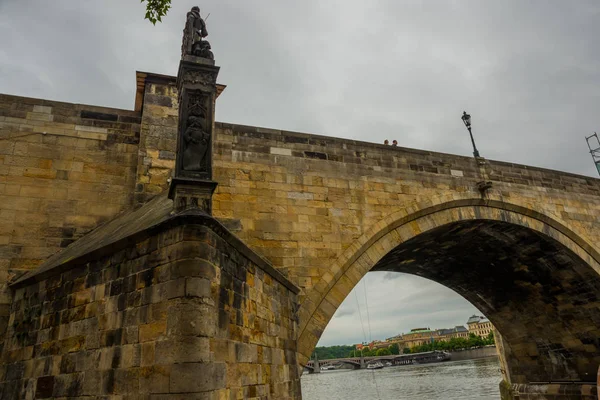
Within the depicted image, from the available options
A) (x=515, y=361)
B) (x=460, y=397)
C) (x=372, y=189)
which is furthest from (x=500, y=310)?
(x=372, y=189)

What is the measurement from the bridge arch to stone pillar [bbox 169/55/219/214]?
4021 mm

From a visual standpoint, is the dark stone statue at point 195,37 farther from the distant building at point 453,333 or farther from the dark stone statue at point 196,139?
the distant building at point 453,333

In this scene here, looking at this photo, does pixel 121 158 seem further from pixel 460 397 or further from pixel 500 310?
pixel 460 397

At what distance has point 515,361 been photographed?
16688 mm

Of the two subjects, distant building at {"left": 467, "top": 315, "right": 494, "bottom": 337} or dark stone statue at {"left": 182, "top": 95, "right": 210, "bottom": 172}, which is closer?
dark stone statue at {"left": 182, "top": 95, "right": 210, "bottom": 172}

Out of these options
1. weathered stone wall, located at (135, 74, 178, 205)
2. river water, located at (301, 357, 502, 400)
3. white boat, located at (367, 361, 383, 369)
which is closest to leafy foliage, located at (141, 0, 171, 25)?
weathered stone wall, located at (135, 74, 178, 205)

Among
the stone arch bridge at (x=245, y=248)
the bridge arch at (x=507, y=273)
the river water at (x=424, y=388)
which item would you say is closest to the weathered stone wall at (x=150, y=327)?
the stone arch bridge at (x=245, y=248)

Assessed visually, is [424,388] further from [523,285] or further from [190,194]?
[190,194]

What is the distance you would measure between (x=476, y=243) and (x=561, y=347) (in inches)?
253

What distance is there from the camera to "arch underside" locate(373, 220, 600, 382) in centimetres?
1216

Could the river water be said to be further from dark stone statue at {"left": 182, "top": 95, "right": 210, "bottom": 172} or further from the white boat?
the white boat

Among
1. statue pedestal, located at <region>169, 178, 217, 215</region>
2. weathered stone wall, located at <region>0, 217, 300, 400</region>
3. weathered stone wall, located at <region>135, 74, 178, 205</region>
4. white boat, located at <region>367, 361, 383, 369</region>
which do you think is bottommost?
white boat, located at <region>367, 361, 383, 369</region>

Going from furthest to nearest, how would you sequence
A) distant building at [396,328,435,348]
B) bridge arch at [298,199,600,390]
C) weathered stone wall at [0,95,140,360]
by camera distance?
distant building at [396,328,435,348], bridge arch at [298,199,600,390], weathered stone wall at [0,95,140,360]

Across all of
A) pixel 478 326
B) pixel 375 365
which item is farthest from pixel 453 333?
pixel 375 365
